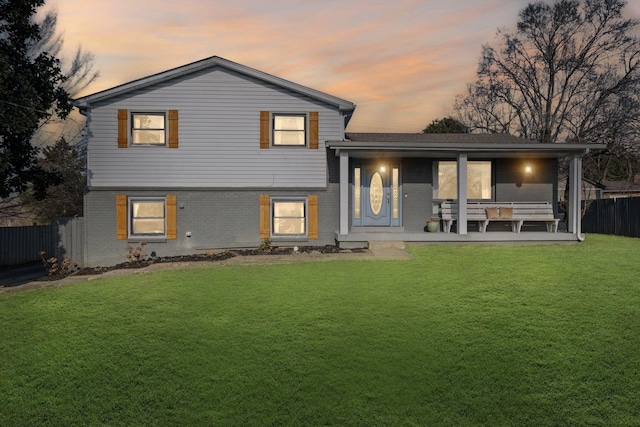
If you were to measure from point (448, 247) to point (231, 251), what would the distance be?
697 centimetres

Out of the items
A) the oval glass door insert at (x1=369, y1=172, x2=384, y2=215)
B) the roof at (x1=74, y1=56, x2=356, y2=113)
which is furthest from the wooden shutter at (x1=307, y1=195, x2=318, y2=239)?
the roof at (x1=74, y1=56, x2=356, y2=113)

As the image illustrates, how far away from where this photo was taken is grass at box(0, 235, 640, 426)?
14.1 feet

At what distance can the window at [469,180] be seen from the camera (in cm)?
1606

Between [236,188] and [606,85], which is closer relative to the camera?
[236,188]

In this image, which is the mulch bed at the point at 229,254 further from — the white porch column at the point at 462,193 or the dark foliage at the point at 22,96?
the dark foliage at the point at 22,96

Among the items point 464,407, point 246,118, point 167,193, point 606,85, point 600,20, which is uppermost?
point 600,20

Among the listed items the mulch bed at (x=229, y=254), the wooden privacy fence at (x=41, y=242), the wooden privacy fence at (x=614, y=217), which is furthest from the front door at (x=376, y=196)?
the wooden privacy fence at (x=614, y=217)

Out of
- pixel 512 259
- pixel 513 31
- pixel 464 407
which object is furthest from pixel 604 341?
pixel 513 31

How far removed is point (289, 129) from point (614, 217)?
672 inches

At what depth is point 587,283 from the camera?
8.94 meters

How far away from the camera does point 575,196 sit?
14.8 meters

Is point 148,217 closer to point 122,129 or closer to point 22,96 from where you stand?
point 122,129

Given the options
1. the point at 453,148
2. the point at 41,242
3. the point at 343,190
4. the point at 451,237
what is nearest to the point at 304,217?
the point at 343,190

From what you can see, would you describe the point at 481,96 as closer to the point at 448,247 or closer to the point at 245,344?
the point at 448,247
